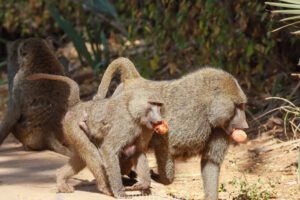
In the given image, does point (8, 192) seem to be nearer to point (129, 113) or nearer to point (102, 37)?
point (129, 113)

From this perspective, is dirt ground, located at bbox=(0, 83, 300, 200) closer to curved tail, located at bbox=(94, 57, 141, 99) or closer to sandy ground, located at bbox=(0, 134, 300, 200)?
sandy ground, located at bbox=(0, 134, 300, 200)

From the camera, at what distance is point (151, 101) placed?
6.16m

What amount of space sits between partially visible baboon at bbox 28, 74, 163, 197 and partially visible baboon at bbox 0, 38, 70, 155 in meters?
1.74

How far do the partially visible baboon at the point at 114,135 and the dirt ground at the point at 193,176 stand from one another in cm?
17

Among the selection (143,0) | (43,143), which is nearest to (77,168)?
(43,143)

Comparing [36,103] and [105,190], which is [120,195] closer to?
[105,190]

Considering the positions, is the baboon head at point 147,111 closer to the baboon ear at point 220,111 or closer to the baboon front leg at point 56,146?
the baboon ear at point 220,111

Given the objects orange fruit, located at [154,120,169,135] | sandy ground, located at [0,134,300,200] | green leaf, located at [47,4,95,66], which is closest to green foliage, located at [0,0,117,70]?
green leaf, located at [47,4,95,66]

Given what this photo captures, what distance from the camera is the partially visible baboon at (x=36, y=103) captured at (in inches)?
326

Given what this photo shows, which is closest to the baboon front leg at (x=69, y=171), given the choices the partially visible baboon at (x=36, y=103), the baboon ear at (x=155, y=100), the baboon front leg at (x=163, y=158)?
the baboon front leg at (x=163, y=158)

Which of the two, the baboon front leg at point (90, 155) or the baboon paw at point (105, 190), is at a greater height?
the baboon front leg at point (90, 155)

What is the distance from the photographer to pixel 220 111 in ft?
21.1

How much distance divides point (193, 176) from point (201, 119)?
4.60 feet

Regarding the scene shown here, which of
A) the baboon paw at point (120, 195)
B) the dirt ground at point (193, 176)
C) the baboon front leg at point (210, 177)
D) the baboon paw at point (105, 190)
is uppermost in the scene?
the baboon paw at point (120, 195)
